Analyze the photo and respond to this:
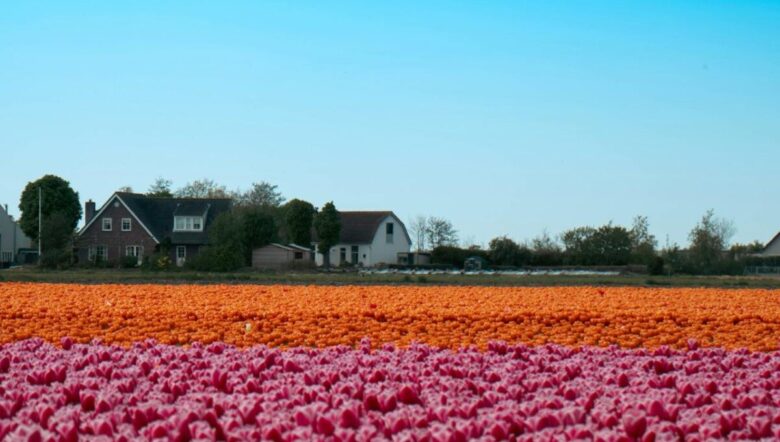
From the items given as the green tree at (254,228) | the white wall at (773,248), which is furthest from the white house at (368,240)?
the white wall at (773,248)

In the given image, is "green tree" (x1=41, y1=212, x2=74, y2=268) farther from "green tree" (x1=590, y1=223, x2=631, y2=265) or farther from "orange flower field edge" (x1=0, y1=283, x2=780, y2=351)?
"orange flower field edge" (x1=0, y1=283, x2=780, y2=351)

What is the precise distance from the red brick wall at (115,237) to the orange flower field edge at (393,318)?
43.1 m

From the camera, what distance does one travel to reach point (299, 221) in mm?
72375

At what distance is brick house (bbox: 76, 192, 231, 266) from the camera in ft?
220

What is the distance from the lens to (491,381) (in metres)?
8.13

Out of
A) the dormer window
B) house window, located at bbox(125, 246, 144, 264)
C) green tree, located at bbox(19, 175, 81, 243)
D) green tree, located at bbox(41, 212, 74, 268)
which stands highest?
green tree, located at bbox(19, 175, 81, 243)

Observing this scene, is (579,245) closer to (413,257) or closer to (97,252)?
(413,257)

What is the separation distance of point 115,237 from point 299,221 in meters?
13.1

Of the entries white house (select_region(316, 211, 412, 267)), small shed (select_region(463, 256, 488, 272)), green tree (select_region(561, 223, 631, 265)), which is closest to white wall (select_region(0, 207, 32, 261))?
white house (select_region(316, 211, 412, 267))

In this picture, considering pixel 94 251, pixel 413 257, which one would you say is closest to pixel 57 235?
pixel 94 251

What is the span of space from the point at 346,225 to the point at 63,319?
6517cm

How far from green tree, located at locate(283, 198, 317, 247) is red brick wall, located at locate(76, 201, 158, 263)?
413 inches

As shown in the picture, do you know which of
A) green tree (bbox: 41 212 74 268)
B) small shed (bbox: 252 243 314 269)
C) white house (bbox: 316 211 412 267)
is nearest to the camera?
green tree (bbox: 41 212 74 268)

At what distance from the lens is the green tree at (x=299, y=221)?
237ft
